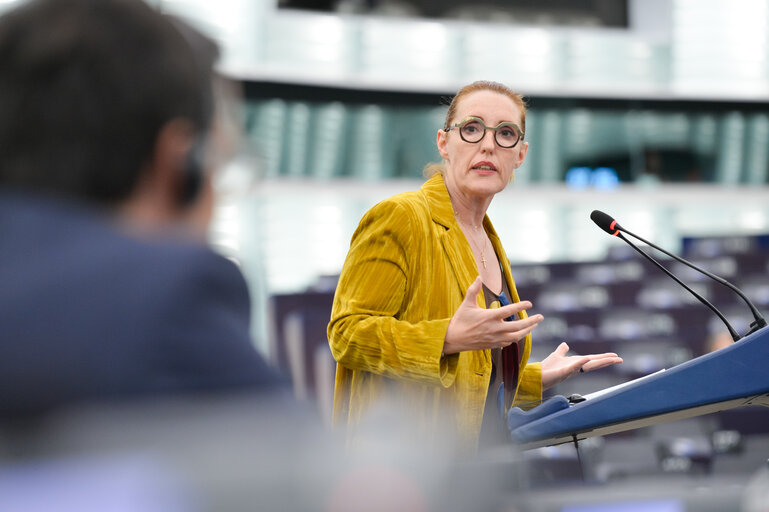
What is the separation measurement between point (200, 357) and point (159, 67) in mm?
182

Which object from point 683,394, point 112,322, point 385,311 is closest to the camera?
point 112,322

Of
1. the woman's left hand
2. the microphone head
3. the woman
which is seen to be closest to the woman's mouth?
the woman

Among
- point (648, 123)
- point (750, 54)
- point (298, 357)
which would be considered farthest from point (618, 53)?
point (298, 357)

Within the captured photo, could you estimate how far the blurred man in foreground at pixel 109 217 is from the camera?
15.1 inches

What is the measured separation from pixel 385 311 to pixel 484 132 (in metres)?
0.43

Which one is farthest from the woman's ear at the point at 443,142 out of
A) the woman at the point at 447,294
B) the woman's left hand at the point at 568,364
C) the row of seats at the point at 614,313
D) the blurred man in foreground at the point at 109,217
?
the row of seats at the point at 614,313

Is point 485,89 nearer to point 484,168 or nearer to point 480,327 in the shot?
point 484,168

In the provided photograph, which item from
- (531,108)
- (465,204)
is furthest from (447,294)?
(531,108)

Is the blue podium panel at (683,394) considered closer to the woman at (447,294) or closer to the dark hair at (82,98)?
the woman at (447,294)

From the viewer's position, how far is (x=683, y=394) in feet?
4.11

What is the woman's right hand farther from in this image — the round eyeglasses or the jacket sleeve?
the round eyeglasses

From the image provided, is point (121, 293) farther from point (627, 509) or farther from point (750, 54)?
point (750, 54)

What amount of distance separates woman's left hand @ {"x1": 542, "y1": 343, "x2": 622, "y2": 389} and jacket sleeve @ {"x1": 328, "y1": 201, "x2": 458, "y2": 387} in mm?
297

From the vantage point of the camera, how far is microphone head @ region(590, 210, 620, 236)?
165 centimetres
